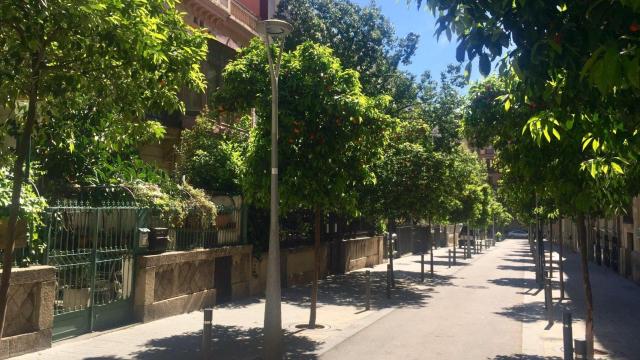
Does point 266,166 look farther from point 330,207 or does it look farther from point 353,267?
point 353,267

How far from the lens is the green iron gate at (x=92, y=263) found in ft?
29.8

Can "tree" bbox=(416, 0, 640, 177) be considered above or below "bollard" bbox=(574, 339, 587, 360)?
above

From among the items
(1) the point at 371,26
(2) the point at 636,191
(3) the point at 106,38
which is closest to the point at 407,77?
(1) the point at 371,26

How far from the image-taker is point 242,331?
10820 millimetres

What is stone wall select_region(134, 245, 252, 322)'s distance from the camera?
35.7 feet

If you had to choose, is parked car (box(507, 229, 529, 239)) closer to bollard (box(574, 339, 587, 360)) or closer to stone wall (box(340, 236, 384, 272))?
stone wall (box(340, 236, 384, 272))

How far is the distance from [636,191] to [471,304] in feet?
24.4

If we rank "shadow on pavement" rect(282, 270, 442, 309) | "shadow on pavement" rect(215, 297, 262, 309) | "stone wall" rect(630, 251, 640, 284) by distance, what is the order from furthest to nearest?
"stone wall" rect(630, 251, 640, 284) < "shadow on pavement" rect(282, 270, 442, 309) < "shadow on pavement" rect(215, 297, 262, 309)

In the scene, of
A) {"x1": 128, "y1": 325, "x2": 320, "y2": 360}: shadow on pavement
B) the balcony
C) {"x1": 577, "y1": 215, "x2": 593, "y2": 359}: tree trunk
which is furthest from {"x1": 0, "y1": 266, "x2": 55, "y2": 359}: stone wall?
the balcony

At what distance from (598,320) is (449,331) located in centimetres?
447

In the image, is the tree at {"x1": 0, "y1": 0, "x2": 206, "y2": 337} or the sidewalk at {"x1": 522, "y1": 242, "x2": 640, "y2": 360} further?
the sidewalk at {"x1": 522, "y1": 242, "x2": 640, "y2": 360}

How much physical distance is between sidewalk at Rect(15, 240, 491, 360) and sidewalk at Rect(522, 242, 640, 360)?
339 centimetres

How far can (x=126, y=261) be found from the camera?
35.1ft

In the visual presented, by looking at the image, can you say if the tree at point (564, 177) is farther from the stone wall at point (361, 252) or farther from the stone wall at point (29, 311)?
A: the stone wall at point (361, 252)
